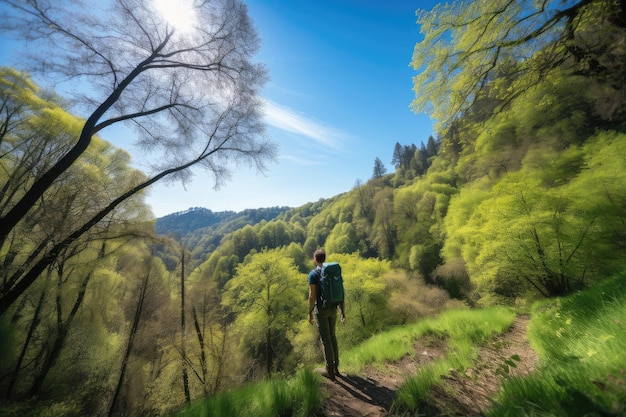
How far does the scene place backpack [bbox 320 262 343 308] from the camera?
173 inches

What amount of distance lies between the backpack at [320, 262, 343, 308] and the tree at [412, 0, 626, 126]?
5.79 meters

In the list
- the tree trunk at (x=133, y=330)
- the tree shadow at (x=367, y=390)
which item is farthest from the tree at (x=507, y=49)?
the tree trunk at (x=133, y=330)

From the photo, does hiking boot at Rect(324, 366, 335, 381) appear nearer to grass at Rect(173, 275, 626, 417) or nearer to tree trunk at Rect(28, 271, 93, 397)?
grass at Rect(173, 275, 626, 417)

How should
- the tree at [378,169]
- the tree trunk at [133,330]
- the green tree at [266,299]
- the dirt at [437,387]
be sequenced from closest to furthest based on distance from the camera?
the dirt at [437,387] → the tree trunk at [133,330] → the green tree at [266,299] → the tree at [378,169]

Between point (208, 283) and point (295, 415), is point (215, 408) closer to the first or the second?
point (295, 415)

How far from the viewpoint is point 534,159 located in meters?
18.2

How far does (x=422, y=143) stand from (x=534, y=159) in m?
77.9

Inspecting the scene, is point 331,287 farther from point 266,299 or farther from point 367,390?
point 266,299

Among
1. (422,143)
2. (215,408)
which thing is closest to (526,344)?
(215,408)

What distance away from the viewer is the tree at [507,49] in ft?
15.7

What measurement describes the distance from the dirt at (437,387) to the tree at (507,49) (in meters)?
6.10

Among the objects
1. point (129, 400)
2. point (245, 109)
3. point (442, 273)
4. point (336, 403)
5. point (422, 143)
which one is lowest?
point (129, 400)

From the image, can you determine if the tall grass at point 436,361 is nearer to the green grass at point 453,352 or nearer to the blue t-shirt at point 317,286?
the green grass at point 453,352

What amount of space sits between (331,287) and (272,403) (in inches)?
79.1
